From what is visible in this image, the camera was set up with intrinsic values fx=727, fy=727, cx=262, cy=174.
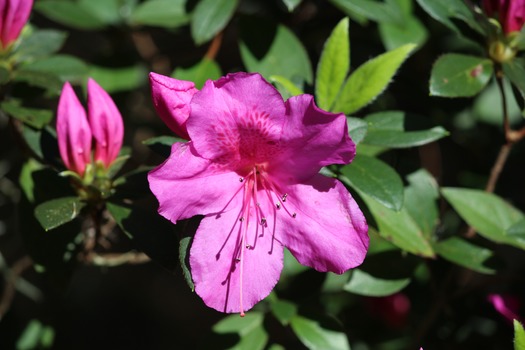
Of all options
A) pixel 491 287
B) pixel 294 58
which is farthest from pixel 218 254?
pixel 491 287

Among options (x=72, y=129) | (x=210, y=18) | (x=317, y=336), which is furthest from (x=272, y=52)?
(x=317, y=336)

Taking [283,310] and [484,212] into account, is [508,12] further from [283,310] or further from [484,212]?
[283,310]

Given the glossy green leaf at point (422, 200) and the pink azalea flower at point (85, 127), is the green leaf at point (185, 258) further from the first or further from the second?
the glossy green leaf at point (422, 200)

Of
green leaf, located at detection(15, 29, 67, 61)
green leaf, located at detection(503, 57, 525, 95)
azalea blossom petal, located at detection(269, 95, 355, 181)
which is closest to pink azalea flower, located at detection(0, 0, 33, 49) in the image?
green leaf, located at detection(15, 29, 67, 61)

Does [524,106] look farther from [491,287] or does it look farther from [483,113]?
[491,287]

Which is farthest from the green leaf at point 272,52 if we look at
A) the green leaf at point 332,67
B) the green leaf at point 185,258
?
the green leaf at point 185,258

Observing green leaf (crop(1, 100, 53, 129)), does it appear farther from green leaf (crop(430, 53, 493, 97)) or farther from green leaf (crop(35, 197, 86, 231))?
green leaf (crop(430, 53, 493, 97))
